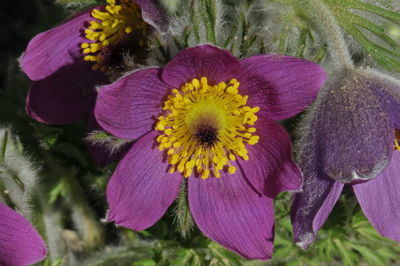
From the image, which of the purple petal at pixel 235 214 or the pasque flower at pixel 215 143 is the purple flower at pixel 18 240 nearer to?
the pasque flower at pixel 215 143

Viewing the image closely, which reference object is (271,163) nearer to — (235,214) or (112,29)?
(235,214)

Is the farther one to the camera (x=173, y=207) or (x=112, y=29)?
(x=173, y=207)

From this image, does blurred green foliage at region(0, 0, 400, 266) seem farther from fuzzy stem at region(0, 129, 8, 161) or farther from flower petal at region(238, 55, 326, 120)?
fuzzy stem at region(0, 129, 8, 161)

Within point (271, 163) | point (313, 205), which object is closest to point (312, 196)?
point (313, 205)

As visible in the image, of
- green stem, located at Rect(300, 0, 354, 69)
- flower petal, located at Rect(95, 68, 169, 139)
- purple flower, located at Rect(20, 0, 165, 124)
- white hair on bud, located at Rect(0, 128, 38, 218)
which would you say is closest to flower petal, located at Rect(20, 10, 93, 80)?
purple flower, located at Rect(20, 0, 165, 124)

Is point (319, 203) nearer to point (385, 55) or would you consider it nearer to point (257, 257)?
point (257, 257)

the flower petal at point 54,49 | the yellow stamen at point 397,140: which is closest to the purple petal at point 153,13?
the flower petal at point 54,49
